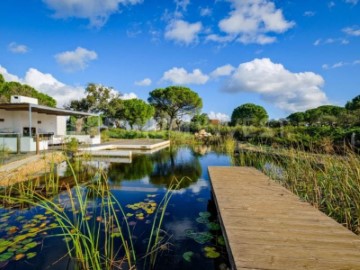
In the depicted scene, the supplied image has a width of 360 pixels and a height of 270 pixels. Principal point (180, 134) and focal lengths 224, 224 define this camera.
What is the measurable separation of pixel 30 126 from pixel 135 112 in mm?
16061

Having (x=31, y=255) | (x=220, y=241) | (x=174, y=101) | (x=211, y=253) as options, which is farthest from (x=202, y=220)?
(x=174, y=101)

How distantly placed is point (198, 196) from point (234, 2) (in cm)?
635

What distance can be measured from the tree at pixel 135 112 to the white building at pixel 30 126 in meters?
9.83

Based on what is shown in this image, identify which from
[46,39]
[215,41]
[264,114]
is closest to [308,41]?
[215,41]

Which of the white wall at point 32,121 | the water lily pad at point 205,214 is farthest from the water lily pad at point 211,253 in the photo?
the white wall at point 32,121

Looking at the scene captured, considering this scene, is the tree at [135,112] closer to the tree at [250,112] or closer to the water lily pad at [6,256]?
the tree at [250,112]

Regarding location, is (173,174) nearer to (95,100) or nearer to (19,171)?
(19,171)

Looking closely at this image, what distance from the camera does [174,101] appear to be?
93.8ft

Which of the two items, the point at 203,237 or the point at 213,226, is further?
the point at 213,226

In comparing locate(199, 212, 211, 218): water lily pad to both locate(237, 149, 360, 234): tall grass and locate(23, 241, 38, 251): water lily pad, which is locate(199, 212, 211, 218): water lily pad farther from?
locate(23, 241, 38, 251): water lily pad

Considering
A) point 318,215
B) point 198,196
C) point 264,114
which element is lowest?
point 198,196

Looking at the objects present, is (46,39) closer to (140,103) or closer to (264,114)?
(140,103)

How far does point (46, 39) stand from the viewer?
10391mm

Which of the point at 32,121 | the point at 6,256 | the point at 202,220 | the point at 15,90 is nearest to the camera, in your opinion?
the point at 6,256
